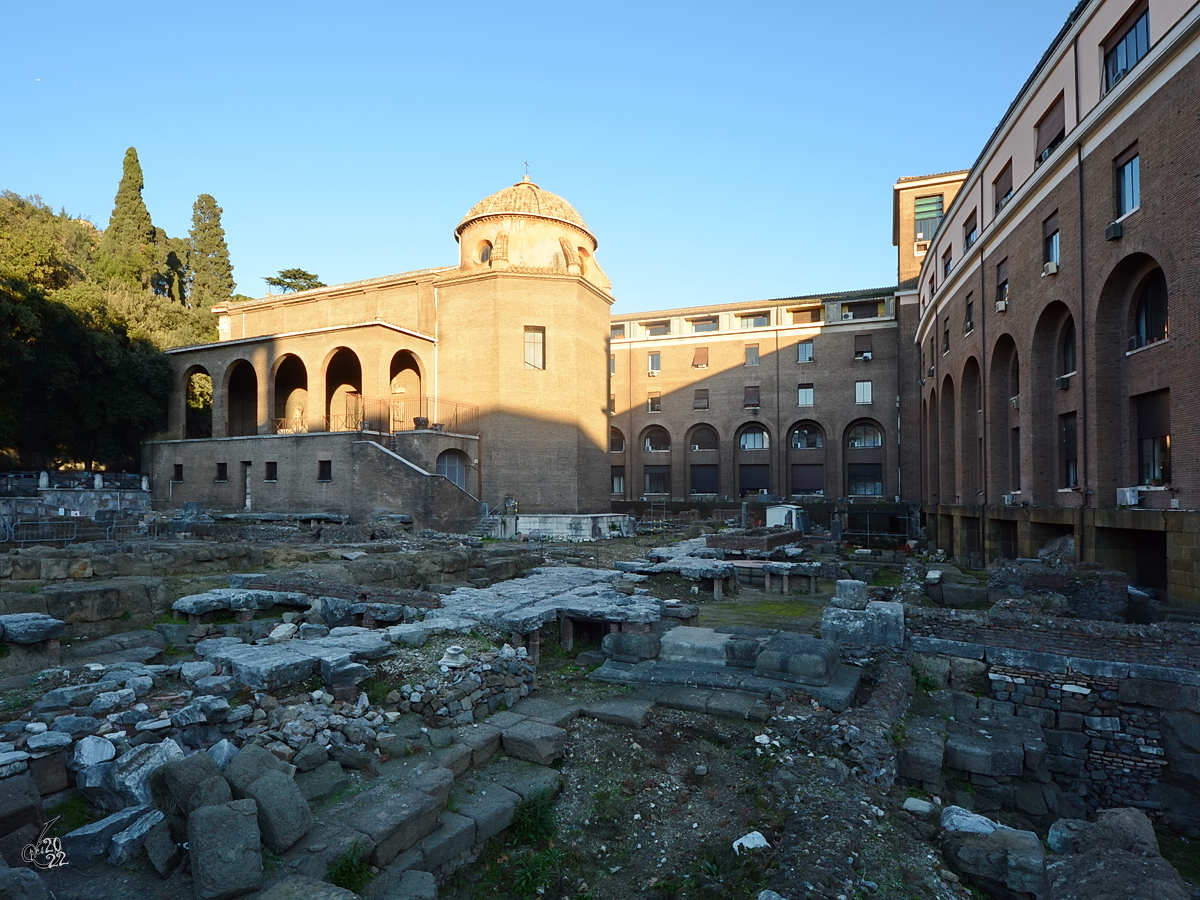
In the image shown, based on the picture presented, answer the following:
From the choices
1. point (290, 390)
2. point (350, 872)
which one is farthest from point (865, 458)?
point (350, 872)

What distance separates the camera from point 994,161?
66.8ft

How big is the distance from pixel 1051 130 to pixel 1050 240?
113 inches

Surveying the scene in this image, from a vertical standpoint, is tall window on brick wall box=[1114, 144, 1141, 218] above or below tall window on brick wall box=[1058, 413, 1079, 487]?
above

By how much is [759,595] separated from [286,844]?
36.9 feet

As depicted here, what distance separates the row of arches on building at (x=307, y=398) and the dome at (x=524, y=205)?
7.23 m

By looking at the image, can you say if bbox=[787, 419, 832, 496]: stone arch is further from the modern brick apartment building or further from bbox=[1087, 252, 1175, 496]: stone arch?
bbox=[1087, 252, 1175, 496]: stone arch

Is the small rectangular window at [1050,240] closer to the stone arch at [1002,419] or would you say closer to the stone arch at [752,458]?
the stone arch at [1002,419]

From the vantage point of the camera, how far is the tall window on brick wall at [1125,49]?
12.7m

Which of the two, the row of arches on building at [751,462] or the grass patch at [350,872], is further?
the row of arches on building at [751,462]

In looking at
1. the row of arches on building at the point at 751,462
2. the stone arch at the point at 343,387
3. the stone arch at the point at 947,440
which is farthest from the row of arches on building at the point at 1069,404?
the stone arch at the point at 343,387

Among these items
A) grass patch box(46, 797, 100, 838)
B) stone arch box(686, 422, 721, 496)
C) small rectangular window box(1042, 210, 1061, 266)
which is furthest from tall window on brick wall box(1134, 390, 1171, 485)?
stone arch box(686, 422, 721, 496)

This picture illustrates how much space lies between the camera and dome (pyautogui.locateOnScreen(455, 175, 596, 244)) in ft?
94.1

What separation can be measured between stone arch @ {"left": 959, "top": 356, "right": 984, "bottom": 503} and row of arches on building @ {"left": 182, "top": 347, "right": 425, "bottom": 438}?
21.1m

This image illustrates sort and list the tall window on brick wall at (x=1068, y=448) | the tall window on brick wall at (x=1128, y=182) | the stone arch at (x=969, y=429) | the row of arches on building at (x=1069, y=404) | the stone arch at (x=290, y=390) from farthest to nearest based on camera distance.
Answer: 1. the stone arch at (x=290, y=390)
2. the stone arch at (x=969, y=429)
3. the tall window on brick wall at (x=1068, y=448)
4. the row of arches on building at (x=1069, y=404)
5. the tall window on brick wall at (x=1128, y=182)
